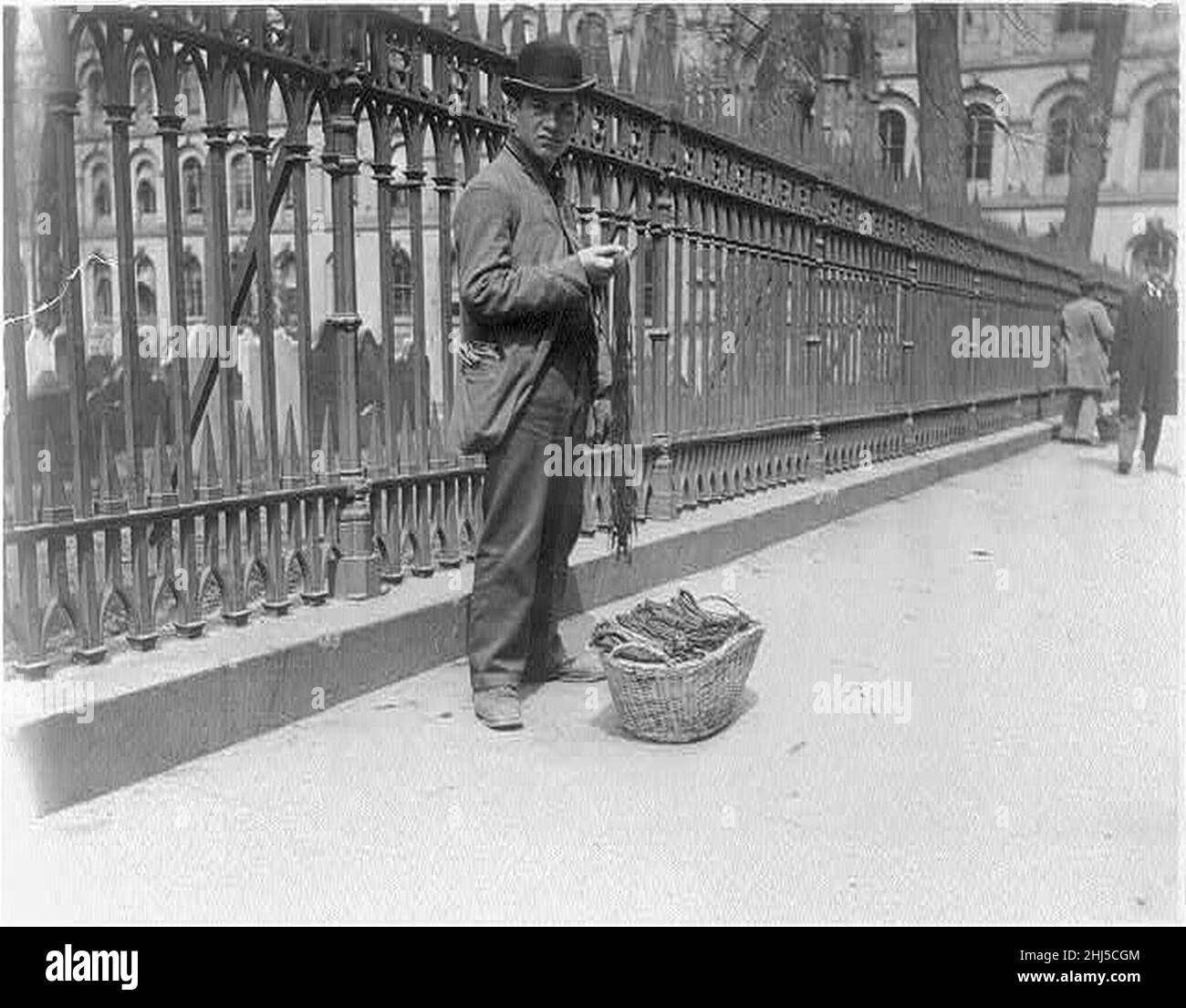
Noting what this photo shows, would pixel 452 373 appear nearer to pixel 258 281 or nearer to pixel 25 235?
pixel 258 281

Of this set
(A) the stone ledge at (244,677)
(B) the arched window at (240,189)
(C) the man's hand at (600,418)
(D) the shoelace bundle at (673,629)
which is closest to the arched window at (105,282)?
(A) the stone ledge at (244,677)

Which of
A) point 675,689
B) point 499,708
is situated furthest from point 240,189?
point 675,689

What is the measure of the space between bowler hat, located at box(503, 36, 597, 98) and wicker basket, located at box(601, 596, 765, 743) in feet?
6.70

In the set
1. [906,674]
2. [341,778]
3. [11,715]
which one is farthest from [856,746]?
[11,715]

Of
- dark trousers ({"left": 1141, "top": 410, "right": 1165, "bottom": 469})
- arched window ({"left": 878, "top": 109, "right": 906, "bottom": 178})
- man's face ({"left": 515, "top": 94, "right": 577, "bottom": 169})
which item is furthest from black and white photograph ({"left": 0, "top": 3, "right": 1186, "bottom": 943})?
arched window ({"left": 878, "top": 109, "right": 906, "bottom": 178})

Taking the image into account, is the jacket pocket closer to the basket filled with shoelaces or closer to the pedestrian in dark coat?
the basket filled with shoelaces

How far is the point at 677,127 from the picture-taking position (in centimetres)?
705

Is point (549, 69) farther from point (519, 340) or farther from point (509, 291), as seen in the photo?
point (519, 340)

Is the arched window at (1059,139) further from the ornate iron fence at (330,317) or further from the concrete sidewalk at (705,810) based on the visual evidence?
the concrete sidewalk at (705,810)

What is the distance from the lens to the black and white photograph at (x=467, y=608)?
3.38 metres

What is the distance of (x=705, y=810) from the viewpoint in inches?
151

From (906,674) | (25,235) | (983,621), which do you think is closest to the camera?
(25,235)

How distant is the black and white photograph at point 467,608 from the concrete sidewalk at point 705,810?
0.02m

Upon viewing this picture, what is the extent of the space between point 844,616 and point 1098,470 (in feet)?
24.8
